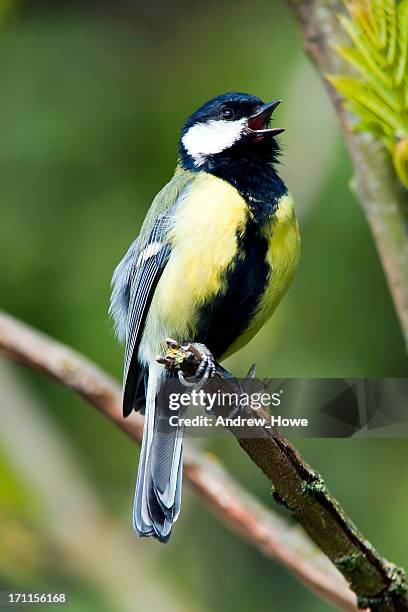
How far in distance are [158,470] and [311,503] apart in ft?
1.15

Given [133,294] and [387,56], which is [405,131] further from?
[133,294]

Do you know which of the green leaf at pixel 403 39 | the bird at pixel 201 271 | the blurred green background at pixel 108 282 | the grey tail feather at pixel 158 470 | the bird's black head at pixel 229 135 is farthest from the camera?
the blurred green background at pixel 108 282

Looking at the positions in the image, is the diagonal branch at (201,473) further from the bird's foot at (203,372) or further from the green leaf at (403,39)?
the green leaf at (403,39)

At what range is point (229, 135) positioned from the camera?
56.0 inches

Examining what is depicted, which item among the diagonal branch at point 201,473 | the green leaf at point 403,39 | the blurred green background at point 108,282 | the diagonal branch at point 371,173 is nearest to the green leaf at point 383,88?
the green leaf at point 403,39

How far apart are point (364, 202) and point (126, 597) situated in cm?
106

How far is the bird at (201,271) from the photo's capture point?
4.00 feet

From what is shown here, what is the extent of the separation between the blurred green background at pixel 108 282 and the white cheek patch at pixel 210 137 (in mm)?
281

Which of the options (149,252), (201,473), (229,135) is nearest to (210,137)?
(229,135)

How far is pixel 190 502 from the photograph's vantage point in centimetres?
193

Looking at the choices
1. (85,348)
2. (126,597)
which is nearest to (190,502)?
(126,597)

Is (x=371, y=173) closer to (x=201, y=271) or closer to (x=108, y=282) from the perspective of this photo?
(x=201, y=271)

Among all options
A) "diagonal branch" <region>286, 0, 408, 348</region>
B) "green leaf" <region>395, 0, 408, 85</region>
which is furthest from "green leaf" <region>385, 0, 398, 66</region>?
"diagonal branch" <region>286, 0, 408, 348</region>

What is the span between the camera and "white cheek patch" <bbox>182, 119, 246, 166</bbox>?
1.40m
